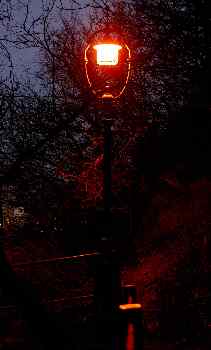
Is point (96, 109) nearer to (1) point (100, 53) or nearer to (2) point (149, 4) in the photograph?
(2) point (149, 4)

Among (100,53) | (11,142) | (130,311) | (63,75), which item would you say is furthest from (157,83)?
(130,311)

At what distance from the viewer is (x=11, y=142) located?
1557 cm

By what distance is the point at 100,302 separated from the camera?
6773 millimetres

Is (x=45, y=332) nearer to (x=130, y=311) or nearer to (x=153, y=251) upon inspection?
(x=130, y=311)

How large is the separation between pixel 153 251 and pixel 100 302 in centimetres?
659

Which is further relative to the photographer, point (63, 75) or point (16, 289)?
point (63, 75)

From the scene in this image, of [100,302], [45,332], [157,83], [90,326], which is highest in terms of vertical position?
[157,83]

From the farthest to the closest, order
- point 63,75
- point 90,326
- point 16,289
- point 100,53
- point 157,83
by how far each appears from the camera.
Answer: point 63,75 < point 157,83 < point 90,326 < point 16,289 < point 100,53

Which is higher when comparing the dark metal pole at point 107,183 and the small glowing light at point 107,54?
the small glowing light at point 107,54

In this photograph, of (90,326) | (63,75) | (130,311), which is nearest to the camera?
(130,311)

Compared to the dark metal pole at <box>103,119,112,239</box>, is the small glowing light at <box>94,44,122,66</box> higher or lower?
higher

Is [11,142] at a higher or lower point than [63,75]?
lower

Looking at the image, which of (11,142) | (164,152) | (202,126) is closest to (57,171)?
(11,142)

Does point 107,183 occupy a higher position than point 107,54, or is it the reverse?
point 107,54
